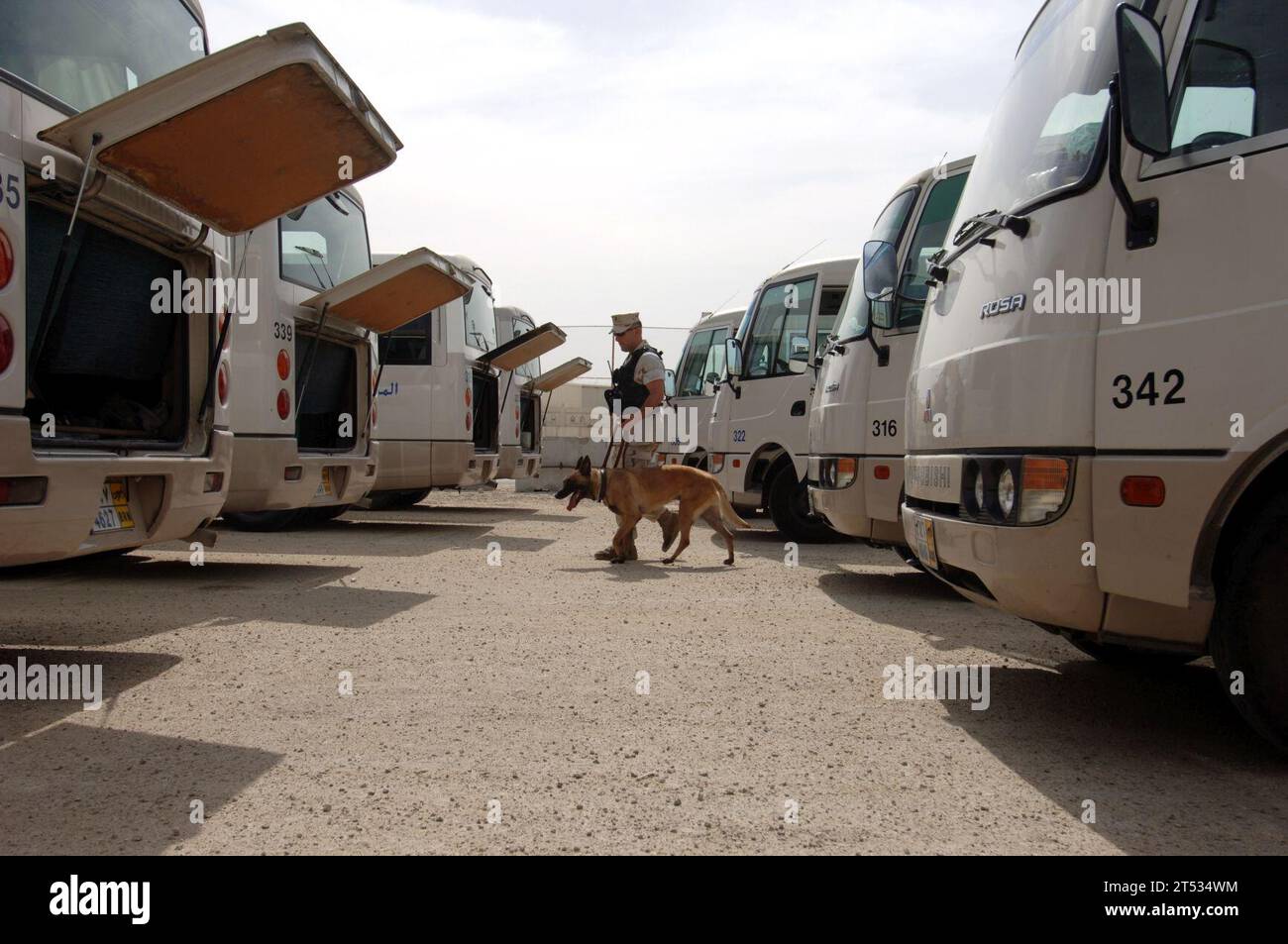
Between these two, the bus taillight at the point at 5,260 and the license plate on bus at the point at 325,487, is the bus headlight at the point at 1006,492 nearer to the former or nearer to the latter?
the bus taillight at the point at 5,260

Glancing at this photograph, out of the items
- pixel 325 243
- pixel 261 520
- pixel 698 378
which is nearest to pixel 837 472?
pixel 325 243

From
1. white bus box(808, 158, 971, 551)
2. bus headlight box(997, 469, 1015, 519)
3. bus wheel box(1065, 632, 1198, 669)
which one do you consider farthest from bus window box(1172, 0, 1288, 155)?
white bus box(808, 158, 971, 551)

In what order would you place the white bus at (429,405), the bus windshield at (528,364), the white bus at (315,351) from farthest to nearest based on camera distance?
the bus windshield at (528,364)
the white bus at (429,405)
the white bus at (315,351)

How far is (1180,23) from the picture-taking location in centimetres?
320

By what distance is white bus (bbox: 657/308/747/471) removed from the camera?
A: 49.8 ft

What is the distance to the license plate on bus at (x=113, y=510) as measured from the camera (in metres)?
4.17

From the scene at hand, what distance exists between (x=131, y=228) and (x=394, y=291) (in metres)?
3.59

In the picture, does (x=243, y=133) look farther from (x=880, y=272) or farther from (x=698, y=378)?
(x=698, y=378)

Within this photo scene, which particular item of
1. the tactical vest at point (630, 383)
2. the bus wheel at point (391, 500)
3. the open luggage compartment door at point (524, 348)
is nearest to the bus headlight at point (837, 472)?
the tactical vest at point (630, 383)

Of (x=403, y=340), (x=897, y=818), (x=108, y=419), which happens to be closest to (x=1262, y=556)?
(x=897, y=818)

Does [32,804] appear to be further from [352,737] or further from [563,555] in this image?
[563,555]

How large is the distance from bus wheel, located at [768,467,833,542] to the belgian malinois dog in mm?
1330

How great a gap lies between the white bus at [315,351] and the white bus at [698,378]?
6.88 m

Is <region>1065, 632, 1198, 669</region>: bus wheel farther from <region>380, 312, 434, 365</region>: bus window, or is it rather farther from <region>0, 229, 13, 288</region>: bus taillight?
<region>380, 312, 434, 365</region>: bus window
